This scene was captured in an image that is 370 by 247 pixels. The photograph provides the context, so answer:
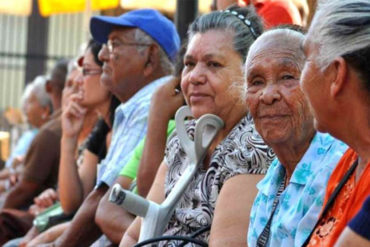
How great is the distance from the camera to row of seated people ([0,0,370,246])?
10.2 feet

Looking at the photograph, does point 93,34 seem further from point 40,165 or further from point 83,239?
point 40,165

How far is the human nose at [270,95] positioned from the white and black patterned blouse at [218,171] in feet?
1.24

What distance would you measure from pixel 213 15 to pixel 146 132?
125cm

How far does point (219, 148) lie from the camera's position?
4.30 m

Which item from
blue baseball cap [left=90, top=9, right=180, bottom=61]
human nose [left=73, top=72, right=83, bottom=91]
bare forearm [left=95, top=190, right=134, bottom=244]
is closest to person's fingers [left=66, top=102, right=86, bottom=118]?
human nose [left=73, top=72, right=83, bottom=91]

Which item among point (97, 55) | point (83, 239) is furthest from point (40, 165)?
point (83, 239)

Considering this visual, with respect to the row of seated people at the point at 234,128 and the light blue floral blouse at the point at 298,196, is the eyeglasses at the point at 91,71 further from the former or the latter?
the light blue floral blouse at the point at 298,196

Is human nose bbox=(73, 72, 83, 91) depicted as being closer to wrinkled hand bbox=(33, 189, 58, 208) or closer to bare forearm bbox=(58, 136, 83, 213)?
bare forearm bbox=(58, 136, 83, 213)

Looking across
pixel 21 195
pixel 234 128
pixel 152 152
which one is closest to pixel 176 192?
pixel 234 128

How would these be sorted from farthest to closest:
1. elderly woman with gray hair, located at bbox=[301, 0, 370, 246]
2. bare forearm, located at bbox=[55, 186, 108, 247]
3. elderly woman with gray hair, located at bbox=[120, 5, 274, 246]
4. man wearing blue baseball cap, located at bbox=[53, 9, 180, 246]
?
man wearing blue baseball cap, located at bbox=[53, 9, 180, 246] < bare forearm, located at bbox=[55, 186, 108, 247] < elderly woman with gray hair, located at bbox=[120, 5, 274, 246] < elderly woman with gray hair, located at bbox=[301, 0, 370, 246]

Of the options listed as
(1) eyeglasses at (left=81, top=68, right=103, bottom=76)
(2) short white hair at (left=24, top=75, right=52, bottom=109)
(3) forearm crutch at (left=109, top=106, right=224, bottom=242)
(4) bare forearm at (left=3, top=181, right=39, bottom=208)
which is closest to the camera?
(3) forearm crutch at (left=109, top=106, right=224, bottom=242)

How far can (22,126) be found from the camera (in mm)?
14711

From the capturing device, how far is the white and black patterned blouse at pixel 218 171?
4.11m

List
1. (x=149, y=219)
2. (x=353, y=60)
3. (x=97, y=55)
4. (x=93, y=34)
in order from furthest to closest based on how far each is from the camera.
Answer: (x=97, y=55) < (x=93, y=34) < (x=149, y=219) < (x=353, y=60)
